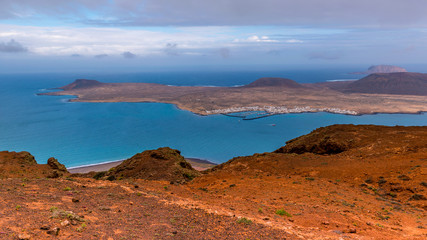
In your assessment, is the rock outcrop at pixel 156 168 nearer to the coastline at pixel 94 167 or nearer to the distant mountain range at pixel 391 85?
the coastline at pixel 94 167

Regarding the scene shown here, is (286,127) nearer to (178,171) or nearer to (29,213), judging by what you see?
(178,171)

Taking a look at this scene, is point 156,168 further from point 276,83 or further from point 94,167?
point 276,83

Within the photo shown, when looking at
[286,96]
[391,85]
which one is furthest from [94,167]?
[391,85]

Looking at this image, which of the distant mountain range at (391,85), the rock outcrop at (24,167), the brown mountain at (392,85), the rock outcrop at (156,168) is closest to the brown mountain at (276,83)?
the distant mountain range at (391,85)

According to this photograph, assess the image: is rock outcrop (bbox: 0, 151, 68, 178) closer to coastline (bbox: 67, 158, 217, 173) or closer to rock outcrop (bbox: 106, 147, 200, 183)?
rock outcrop (bbox: 106, 147, 200, 183)

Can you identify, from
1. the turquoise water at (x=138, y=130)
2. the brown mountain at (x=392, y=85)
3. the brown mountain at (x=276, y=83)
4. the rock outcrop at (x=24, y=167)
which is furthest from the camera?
the brown mountain at (x=276, y=83)

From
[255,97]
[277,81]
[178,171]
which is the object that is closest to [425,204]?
[178,171]
